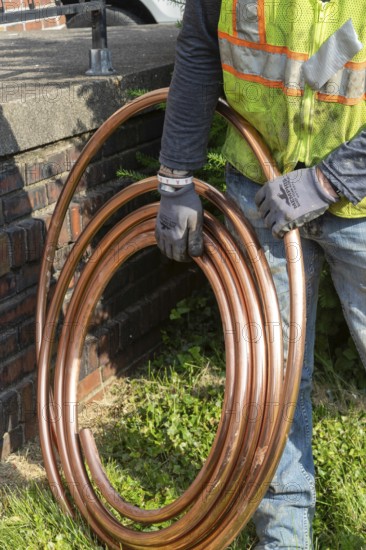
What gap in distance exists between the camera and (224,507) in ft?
7.81

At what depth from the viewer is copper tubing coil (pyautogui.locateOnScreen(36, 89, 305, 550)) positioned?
7.41 ft

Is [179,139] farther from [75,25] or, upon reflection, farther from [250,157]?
[75,25]

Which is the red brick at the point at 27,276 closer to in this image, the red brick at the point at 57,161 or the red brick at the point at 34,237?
the red brick at the point at 34,237

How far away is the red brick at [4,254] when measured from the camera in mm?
2918

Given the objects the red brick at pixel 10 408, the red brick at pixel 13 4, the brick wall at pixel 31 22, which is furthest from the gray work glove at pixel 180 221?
the red brick at pixel 13 4

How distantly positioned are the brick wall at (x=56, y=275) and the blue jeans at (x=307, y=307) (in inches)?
34.0

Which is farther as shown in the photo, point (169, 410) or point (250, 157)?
point (169, 410)

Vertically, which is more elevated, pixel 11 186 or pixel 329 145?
pixel 329 145

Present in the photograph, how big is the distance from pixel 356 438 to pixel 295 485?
2.58ft

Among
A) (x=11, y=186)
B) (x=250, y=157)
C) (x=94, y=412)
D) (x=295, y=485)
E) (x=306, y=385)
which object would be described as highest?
(x=250, y=157)

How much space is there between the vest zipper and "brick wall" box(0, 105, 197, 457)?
3.78 ft

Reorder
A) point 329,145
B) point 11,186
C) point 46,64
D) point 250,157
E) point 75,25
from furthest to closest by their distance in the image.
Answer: point 75,25 < point 46,64 < point 11,186 < point 250,157 < point 329,145

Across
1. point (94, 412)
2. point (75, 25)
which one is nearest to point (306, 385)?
point (94, 412)

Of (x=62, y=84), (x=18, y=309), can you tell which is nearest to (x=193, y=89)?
(x=62, y=84)
